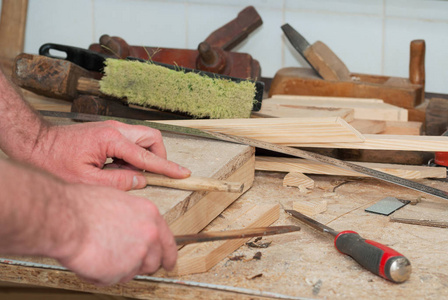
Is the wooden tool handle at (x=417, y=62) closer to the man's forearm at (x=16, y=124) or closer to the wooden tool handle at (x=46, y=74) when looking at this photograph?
the wooden tool handle at (x=46, y=74)

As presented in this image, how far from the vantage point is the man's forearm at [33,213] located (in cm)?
67

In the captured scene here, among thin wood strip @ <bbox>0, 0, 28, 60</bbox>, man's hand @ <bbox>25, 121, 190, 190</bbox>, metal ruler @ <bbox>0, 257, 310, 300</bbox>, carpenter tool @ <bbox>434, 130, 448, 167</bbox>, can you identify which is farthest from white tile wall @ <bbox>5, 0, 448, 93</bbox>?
metal ruler @ <bbox>0, 257, 310, 300</bbox>

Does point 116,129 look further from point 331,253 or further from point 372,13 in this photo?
point 372,13

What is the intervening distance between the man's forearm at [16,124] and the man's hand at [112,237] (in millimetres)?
456

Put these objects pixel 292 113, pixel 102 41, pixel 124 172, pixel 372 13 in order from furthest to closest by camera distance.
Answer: pixel 372 13, pixel 102 41, pixel 292 113, pixel 124 172

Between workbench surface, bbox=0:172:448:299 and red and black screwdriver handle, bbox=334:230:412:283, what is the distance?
0.06 feet

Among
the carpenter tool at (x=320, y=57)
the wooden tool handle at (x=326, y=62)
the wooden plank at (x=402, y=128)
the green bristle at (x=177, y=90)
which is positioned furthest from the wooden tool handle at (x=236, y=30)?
the wooden plank at (x=402, y=128)

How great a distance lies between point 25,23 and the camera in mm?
2424

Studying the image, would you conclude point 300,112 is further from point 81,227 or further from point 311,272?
point 81,227

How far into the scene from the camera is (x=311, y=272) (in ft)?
3.28

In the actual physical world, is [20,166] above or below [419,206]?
above

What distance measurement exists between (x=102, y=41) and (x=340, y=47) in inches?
38.2

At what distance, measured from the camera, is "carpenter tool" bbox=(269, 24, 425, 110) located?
80.0 inches

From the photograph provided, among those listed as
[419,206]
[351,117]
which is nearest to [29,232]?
[419,206]
